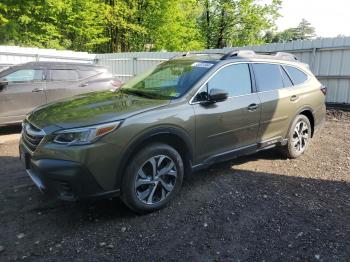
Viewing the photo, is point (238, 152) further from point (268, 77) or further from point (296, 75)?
point (296, 75)

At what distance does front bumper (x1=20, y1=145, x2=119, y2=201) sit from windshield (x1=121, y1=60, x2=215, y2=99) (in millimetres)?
1398

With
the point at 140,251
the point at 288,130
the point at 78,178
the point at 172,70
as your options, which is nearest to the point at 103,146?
the point at 78,178

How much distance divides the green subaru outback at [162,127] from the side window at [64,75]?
392 cm

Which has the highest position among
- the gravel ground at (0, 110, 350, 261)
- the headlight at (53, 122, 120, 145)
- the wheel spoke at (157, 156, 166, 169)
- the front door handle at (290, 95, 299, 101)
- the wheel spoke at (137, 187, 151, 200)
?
the front door handle at (290, 95, 299, 101)

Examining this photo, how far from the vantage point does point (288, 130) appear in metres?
5.67

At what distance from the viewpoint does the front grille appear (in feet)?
11.8

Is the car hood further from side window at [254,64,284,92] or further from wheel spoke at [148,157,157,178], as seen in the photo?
side window at [254,64,284,92]

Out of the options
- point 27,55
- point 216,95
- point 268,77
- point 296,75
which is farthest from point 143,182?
point 27,55

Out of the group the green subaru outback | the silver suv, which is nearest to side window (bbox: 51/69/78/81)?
Result: the silver suv

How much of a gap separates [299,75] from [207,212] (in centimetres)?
319

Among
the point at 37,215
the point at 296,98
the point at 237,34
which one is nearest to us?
Result: the point at 37,215

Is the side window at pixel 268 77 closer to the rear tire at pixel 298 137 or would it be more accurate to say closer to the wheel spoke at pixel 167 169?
the rear tire at pixel 298 137

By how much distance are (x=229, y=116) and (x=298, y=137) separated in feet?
6.64

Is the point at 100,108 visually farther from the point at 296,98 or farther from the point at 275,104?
the point at 296,98
